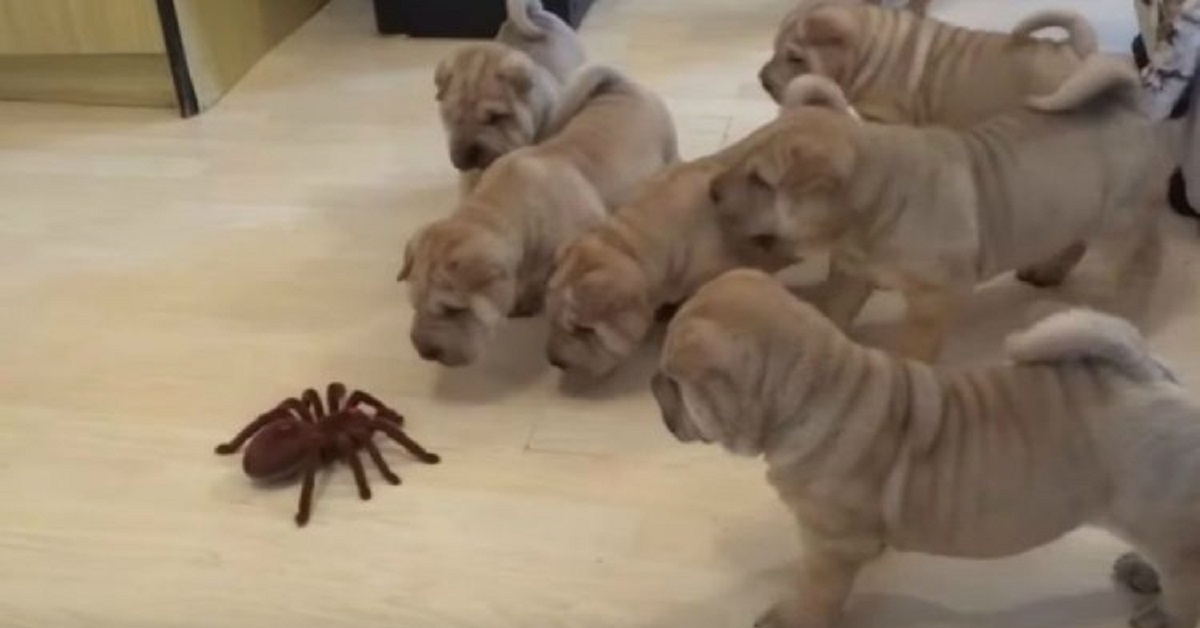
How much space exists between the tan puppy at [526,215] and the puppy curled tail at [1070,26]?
42 centimetres

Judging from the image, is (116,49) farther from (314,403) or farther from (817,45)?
(817,45)

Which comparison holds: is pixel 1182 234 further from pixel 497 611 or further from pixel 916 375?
pixel 497 611

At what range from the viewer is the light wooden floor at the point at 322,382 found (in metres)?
1.45

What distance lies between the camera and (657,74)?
238 centimetres

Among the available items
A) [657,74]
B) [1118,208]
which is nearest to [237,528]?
[1118,208]

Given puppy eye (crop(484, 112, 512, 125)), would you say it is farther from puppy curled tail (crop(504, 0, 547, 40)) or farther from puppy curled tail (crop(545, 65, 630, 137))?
puppy curled tail (crop(504, 0, 547, 40))

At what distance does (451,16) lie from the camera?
101 inches

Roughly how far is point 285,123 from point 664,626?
119 cm

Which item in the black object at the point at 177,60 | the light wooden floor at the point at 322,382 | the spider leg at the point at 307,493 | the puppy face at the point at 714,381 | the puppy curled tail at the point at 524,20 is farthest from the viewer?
the black object at the point at 177,60

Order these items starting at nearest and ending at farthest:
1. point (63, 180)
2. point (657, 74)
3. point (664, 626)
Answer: point (664, 626) → point (63, 180) → point (657, 74)

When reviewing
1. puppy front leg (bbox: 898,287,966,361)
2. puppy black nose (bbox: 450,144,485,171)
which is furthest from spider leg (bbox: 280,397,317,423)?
puppy front leg (bbox: 898,287,966,361)

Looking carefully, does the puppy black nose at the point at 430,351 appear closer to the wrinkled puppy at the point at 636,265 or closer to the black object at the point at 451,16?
the wrinkled puppy at the point at 636,265

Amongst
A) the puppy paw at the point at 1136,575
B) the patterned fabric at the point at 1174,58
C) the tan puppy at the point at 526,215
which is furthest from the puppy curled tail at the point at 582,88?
the puppy paw at the point at 1136,575

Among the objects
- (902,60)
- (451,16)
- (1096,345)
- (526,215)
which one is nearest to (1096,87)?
(902,60)
